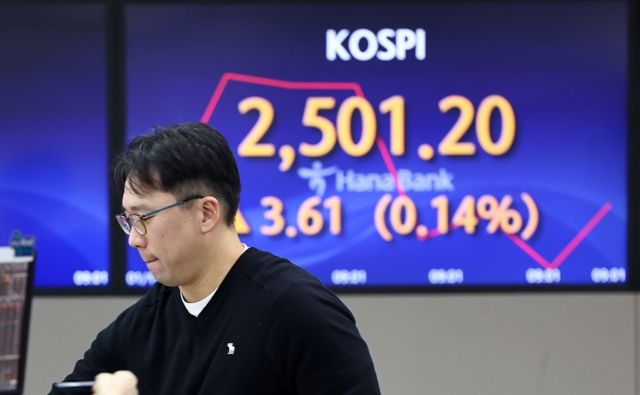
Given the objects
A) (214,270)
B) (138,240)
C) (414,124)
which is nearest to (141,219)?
(138,240)

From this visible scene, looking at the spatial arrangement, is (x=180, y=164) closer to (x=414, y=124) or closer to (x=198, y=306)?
(x=198, y=306)

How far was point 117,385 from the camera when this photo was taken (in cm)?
150

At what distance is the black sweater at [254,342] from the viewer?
4.75 feet

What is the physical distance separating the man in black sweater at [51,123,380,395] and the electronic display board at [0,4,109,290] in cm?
→ 190

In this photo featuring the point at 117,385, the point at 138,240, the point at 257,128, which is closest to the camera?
the point at 117,385

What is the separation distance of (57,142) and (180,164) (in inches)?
84.5

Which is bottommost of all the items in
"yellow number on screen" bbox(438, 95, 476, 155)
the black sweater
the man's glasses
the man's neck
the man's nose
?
A: the black sweater

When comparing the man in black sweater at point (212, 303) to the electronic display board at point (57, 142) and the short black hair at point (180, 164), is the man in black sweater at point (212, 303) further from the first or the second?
the electronic display board at point (57, 142)

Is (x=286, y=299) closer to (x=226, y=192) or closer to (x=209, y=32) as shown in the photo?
(x=226, y=192)

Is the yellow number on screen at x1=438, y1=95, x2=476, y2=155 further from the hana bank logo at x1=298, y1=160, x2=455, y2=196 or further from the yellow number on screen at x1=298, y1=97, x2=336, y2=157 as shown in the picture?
the yellow number on screen at x1=298, y1=97, x2=336, y2=157

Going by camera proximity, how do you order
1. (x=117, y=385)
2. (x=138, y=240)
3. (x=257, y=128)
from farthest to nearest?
1. (x=257, y=128)
2. (x=138, y=240)
3. (x=117, y=385)

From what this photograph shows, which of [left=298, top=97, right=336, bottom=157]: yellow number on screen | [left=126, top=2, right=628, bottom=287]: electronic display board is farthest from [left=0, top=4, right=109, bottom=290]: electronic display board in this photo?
[left=298, top=97, right=336, bottom=157]: yellow number on screen

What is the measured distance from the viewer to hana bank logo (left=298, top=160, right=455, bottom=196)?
137 inches

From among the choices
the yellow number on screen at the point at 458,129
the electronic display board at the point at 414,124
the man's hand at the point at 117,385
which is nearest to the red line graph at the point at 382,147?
the electronic display board at the point at 414,124
